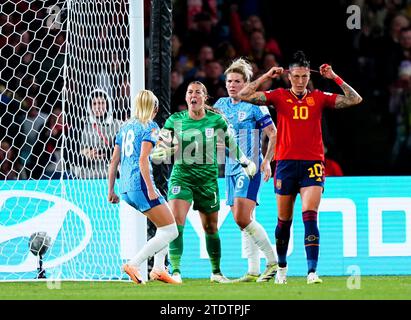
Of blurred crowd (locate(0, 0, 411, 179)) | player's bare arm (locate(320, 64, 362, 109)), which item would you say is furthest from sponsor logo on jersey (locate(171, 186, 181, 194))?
blurred crowd (locate(0, 0, 411, 179))

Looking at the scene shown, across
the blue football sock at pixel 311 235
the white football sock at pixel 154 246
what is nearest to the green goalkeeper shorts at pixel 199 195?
the white football sock at pixel 154 246

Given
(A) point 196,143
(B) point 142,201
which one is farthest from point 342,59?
(B) point 142,201

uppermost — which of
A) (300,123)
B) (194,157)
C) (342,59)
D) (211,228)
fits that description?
(342,59)

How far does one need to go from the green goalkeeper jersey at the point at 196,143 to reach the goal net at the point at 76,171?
0.73m

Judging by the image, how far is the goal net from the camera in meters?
10.7

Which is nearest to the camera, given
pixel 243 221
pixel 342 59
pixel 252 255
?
pixel 243 221

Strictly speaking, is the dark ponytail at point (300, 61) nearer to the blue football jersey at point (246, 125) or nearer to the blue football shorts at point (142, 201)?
the blue football jersey at point (246, 125)

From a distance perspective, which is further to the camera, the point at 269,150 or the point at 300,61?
the point at 269,150

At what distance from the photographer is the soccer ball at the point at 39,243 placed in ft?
35.1

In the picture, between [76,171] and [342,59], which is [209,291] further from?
[342,59]

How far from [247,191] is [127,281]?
1331mm

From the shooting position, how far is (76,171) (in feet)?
35.0

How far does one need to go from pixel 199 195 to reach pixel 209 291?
134cm

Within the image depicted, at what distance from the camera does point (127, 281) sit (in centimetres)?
1018
